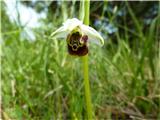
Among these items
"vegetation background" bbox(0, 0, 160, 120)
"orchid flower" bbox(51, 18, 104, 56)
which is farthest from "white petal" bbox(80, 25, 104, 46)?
"vegetation background" bbox(0, 0, 160, 120)

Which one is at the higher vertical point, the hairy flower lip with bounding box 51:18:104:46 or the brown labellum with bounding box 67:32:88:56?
the hairy flower lip with bounding box 51:18:104:46

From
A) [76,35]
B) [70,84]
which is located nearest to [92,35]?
[76,35]

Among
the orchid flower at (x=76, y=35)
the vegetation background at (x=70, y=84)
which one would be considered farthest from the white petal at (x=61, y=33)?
the vegetation background at (x=70, y=84)

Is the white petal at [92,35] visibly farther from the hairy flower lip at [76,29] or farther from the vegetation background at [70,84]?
the vegetation background at [70,84]

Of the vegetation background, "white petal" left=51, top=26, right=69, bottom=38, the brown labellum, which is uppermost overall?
"white petal" left=51, top=26, right=69, bottom=38

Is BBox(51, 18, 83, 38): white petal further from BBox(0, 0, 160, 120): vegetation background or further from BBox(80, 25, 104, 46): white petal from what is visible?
BBox(0, 0, 160, 120): vegetation background

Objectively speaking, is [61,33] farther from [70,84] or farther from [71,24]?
[70,84]

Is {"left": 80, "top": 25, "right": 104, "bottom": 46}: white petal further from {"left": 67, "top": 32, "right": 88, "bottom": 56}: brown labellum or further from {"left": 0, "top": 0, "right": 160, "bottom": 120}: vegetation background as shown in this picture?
{"left": 0, "top": 0, "right": 160, "bottom": 120}: vegetation background

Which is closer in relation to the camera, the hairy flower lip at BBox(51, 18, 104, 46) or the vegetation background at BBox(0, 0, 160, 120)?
the hairy flower lip at BBox(51, 18, 104, 46)
